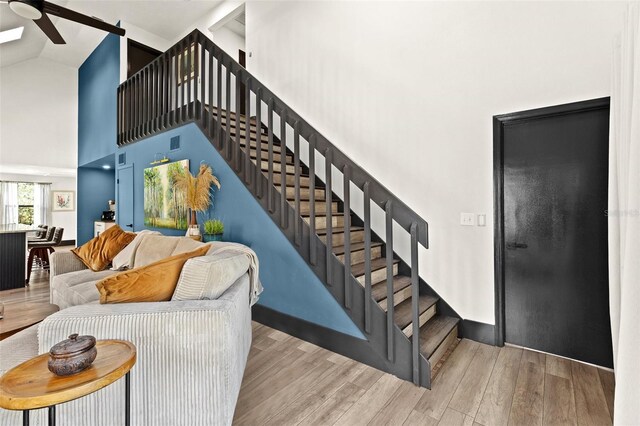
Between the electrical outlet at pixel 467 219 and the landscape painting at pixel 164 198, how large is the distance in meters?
3.51

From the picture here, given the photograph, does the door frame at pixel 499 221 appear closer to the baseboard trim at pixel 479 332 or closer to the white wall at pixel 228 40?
the baseboard trim at pixel 479 332

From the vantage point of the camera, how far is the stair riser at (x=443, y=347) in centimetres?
233

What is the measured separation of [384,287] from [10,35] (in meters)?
8.70

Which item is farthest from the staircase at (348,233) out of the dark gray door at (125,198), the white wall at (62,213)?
the white wall at (62,213)

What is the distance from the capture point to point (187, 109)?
4266 mm

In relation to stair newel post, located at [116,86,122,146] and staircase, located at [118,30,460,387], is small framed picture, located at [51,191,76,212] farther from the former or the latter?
staircase, located at [118,30,460,387]

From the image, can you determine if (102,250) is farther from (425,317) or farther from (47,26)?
(425,317)

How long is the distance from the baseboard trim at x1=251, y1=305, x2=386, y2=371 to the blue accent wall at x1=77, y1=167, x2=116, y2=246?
7171 millimetres

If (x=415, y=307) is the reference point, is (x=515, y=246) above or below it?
above

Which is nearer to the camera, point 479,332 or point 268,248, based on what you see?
point 479,332

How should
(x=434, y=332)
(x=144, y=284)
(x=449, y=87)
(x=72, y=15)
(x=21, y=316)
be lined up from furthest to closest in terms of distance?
(x=72, y=15), (x=449, y=87), (x=434, y=332), (x=21, y=316), (x=144, y=284)

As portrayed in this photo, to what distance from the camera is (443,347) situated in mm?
2553

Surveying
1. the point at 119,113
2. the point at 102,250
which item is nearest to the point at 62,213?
the point at 119,113

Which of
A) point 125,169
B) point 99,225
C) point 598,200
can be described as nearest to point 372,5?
point 598,200
